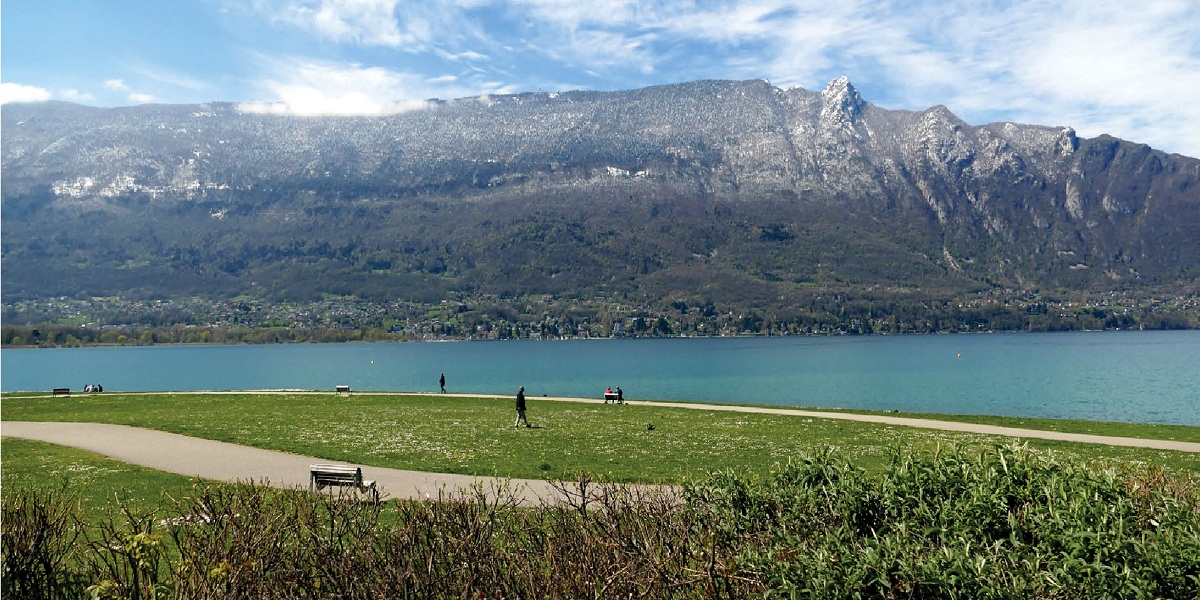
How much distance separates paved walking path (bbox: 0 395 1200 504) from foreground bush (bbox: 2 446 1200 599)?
6.68 m

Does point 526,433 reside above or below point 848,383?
above

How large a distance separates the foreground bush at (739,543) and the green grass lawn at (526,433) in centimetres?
747

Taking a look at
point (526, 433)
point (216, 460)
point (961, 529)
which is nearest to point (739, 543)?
point (961, 529)

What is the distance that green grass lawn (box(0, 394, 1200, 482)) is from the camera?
2164 centimetres

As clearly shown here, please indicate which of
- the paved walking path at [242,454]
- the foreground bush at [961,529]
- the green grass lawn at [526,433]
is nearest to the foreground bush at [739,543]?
the foreground bush at [961,529]

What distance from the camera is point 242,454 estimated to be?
23.5 meters

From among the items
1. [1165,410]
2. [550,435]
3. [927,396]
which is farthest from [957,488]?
[927,396]

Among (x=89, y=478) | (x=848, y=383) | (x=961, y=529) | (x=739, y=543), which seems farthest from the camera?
(x=848, y=383)

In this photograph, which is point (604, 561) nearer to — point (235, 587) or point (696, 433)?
point (235, 587)

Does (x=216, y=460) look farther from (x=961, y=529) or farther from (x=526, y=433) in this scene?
(x=961, y=529)

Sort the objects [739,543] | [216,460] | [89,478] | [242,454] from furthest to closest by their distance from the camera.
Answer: [242,454], [216,460], [89,478], [739,543]

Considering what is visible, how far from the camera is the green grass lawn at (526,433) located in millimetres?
21641

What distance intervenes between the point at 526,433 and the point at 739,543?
22870 mm

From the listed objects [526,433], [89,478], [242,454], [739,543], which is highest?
[739,543]
